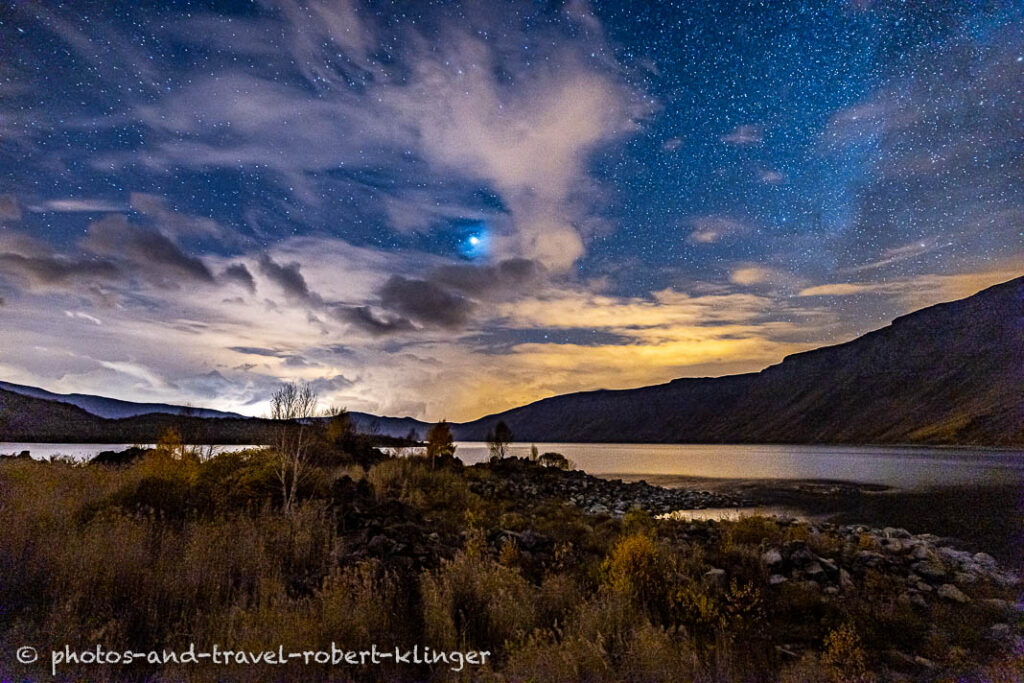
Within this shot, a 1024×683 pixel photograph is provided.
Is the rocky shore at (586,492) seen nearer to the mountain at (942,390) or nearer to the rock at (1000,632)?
the rock at (1000,632)

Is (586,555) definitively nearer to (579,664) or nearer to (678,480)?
(579,664)

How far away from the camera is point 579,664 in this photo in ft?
15.1

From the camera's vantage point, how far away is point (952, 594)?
10.1 m

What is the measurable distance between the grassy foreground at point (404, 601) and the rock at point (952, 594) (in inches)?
6.2

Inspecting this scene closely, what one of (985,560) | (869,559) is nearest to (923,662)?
(869,559)

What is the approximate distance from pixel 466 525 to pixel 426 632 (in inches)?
289

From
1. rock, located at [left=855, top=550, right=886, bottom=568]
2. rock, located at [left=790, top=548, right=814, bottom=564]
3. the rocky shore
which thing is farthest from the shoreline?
rock, located at [left=790, top=548, right=814, bottom=564]

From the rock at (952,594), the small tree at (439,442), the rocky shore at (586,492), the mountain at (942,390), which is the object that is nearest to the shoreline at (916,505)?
the rocky shore at (586,492)

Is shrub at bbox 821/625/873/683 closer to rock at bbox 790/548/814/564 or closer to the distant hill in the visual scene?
rock at bbox 790/548/814/564

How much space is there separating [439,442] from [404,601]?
2772 centimetres

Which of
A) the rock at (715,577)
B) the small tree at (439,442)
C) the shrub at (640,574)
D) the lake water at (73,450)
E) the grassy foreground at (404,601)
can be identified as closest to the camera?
the grassy foreground at (404,601)

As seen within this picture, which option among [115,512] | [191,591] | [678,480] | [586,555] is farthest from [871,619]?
[678,480]

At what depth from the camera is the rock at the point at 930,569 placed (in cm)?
A: 1143

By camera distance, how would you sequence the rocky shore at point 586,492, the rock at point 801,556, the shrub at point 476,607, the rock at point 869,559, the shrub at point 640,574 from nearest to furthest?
1. the shrub at point 476,607
2. the shrub at point 640,574
3. the rock at point 801,556
4. the rock at point 869,559
5. the rocky shore at point 586,492
